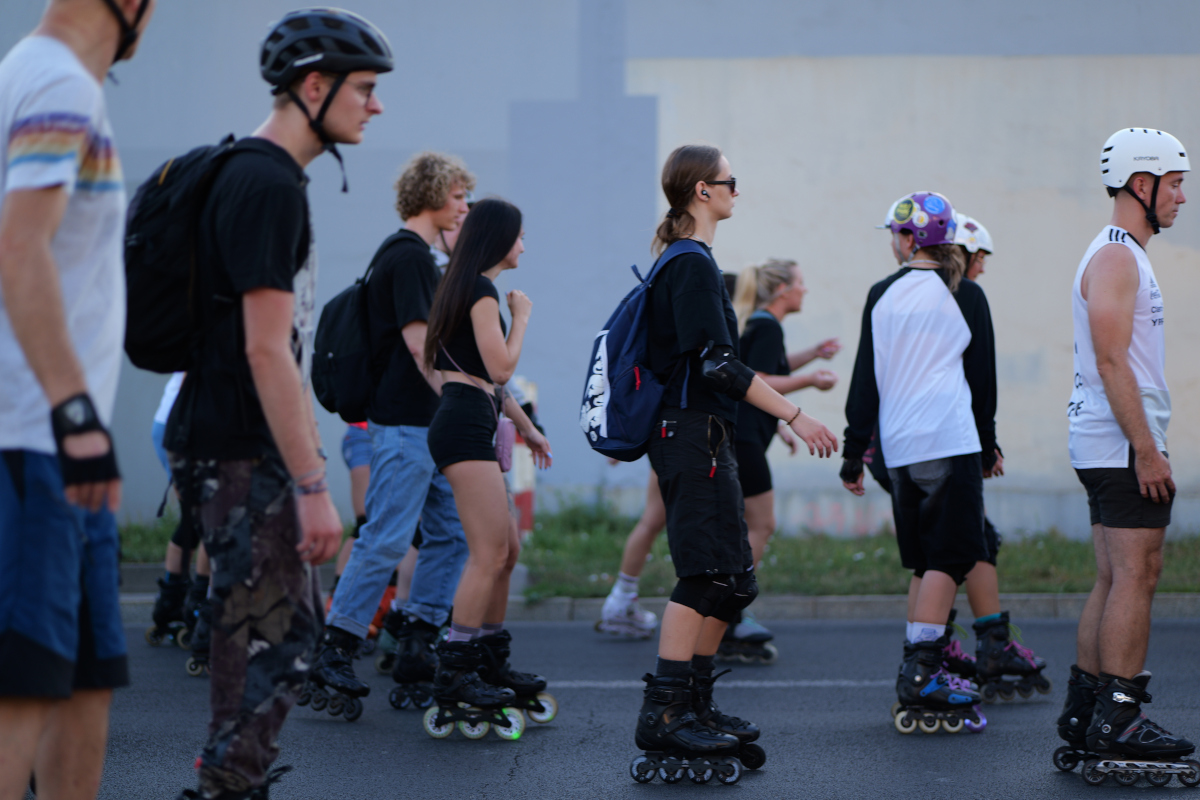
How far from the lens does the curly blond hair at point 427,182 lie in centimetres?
550

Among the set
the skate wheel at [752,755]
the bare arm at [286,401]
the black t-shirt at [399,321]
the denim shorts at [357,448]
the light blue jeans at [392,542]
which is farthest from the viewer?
the denim shorts at [357,448]

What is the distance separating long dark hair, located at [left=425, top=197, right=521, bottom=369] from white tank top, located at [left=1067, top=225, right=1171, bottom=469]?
2.21 metres

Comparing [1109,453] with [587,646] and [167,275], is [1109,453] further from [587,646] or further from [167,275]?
[587,646]

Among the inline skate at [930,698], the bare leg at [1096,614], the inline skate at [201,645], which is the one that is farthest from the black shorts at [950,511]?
the inline skate at [201,645]

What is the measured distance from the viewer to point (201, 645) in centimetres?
598

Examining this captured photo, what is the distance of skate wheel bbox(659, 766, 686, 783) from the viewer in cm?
425

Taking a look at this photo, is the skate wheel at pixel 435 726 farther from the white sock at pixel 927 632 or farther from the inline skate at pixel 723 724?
the white sock at pixel 927 632

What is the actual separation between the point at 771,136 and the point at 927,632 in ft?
25.7

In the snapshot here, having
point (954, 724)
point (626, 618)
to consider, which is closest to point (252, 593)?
point (954, 724)

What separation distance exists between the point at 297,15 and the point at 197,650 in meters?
4.16

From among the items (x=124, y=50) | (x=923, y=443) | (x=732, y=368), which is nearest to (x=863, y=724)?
(x=923, y=443)

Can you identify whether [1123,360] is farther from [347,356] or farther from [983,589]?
[347,356]

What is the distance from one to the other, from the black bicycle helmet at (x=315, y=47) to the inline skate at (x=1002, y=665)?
412cm

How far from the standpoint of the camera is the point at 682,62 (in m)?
11.9
